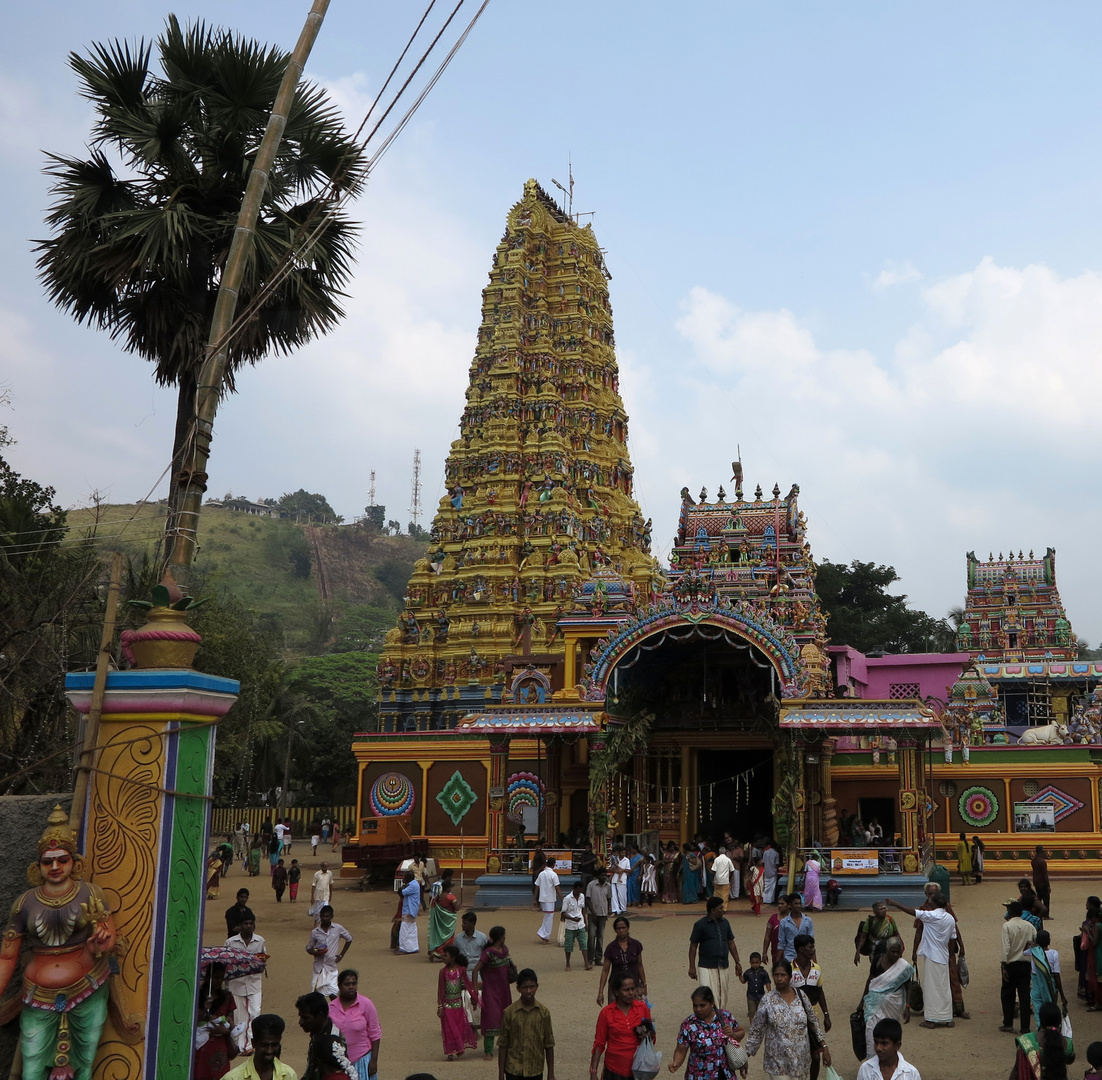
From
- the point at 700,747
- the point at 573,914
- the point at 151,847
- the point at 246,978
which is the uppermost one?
the point at 700,747

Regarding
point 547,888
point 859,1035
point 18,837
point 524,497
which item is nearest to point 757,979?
point 859,1035

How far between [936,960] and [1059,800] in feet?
53.3

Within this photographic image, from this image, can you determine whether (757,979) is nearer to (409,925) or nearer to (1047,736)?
(409,925)

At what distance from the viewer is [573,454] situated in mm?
40156

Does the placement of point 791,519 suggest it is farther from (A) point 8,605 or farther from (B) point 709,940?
(B) point 709,940

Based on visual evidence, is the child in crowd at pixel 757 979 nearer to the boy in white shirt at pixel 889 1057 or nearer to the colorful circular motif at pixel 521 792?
the boy in white shirt at pixel 889 1057

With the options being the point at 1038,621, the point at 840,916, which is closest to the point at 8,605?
the point at 840,916

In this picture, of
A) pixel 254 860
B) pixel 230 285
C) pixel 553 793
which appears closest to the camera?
pixel 230 285

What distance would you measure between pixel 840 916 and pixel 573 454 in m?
21.9

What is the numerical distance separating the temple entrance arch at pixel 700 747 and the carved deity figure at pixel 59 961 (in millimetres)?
19553

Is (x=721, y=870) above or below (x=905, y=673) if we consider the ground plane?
below

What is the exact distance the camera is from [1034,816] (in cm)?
2686

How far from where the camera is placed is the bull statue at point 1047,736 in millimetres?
27500

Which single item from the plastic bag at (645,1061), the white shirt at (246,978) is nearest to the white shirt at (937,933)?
the plastic bag at (645,1061)
